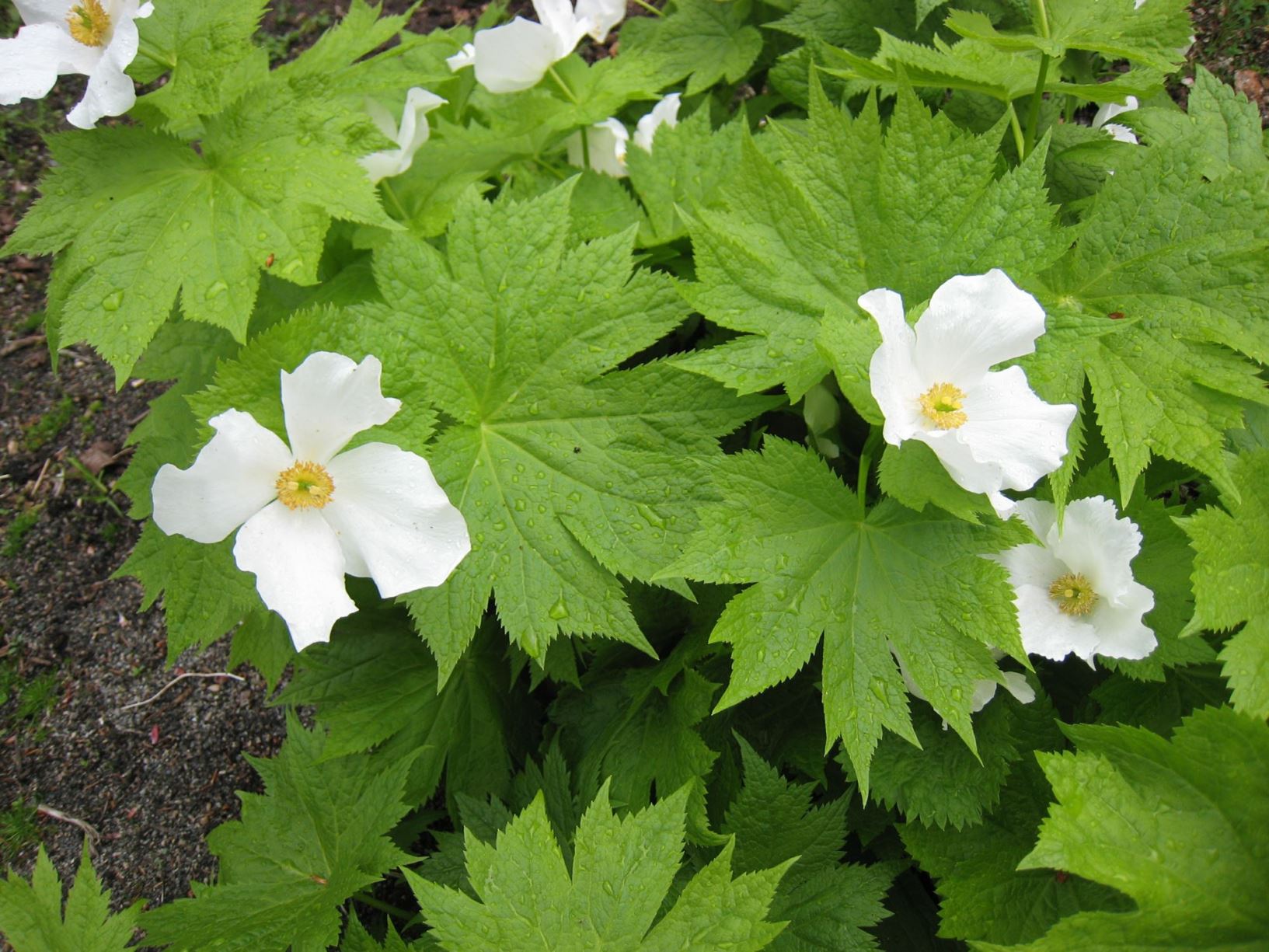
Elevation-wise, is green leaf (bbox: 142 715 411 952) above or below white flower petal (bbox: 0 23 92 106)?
below

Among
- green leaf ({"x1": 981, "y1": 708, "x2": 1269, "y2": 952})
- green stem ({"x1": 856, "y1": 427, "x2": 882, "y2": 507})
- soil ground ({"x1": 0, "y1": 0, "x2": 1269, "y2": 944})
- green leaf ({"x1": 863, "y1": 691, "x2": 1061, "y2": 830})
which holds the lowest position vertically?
soil ground ({"x1": 0, "y1": 0, "x2": 1269, "y2": 944})

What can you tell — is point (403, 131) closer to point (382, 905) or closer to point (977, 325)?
point (977, 325)

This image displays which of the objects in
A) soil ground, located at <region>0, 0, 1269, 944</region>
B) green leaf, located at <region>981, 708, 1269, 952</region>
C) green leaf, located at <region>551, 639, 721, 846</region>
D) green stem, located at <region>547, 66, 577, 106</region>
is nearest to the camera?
green leaf, located at <region>981, 708, 1269, 952</region>

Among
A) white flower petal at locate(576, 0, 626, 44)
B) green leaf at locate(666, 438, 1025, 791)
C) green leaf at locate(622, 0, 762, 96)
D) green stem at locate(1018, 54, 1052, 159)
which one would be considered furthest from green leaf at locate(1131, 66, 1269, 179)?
white flower petal at locate(576, 0, 626, 44)

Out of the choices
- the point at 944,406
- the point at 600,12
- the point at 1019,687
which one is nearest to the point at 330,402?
the point at 944,406

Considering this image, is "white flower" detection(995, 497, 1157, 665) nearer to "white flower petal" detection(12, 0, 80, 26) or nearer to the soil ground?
the soil ground

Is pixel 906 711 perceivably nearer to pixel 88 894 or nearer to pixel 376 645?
pixel 376 645
